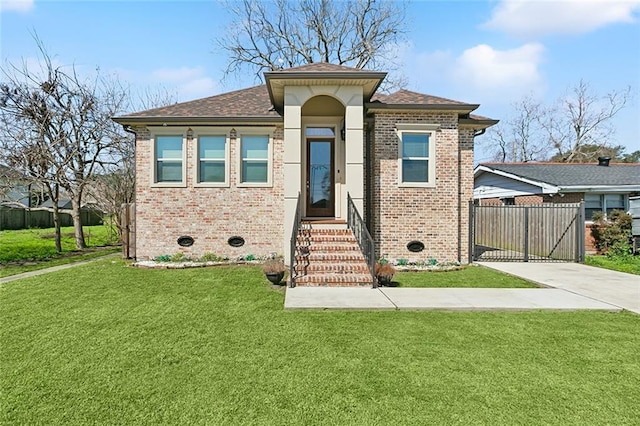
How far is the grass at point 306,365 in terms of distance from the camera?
2.81m

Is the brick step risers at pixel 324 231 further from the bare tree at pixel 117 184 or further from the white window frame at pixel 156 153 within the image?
the bare tree at pixel 117 184

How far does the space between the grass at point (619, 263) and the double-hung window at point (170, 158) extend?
→ 12.7 meters

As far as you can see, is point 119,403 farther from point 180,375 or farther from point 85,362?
point 85,362

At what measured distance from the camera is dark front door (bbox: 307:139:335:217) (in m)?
10.8

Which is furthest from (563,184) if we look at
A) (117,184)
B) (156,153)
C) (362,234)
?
(117,184)

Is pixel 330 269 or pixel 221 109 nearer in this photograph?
pixel 330 269

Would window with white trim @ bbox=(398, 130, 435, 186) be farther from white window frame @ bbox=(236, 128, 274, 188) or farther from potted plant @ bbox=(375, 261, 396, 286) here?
white window frame @ bbox=(236, 128, 274, 188)

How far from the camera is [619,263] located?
10.7m

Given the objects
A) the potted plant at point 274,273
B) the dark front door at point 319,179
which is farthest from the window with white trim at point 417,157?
the potted plant at point 274,273

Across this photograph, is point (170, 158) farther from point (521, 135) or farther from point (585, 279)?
point (521, 135)

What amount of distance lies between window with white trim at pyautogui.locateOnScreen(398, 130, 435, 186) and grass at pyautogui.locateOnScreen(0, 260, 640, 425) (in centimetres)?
517

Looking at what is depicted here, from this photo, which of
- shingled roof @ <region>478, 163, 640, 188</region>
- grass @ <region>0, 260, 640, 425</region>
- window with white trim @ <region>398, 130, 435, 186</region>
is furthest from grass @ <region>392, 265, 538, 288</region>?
shingled roof @ <region>478, 163, 640, 188</region>

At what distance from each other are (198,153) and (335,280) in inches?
233

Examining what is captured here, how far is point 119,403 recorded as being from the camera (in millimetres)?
2896
